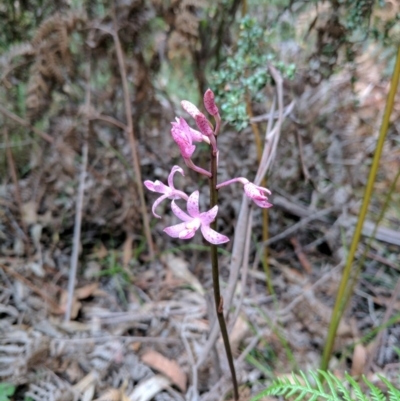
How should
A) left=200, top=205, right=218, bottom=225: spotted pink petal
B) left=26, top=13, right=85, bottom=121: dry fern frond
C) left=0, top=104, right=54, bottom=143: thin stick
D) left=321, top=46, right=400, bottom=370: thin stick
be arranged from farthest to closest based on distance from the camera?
left=0, top=104, right=54, bottom=143: thin stick → left=26, top=13, right=85, bottom=121: dry fern frond → left=321, top=46, right=400, bottom=370: thin stick → left=200, top=205, right=218, bottom=225: spotted pink petal

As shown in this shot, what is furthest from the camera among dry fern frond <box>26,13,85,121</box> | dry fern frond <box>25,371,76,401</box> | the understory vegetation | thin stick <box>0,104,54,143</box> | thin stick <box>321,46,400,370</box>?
thin stick <box>0,104,54,143</box>

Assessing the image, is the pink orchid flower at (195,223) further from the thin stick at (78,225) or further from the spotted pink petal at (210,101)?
the thin stick at (78,225)

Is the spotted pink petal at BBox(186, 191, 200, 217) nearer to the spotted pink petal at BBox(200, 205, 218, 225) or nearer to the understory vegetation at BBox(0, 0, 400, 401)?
the spotted pink petal at BBox(200, 205, 218, 225)

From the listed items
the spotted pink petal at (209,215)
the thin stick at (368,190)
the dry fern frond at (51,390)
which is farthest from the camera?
the dry fern frond at (51,390)

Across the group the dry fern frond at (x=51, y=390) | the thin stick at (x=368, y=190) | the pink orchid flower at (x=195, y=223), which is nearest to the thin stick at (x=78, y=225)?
the dry fern frond at (x=51, y=390)

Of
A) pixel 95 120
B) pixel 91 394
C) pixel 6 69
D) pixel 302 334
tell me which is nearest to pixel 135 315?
pixel 91 394

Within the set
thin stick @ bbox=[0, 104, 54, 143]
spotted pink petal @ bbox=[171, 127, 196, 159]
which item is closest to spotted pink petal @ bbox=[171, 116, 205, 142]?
spotted pink petal @ bbox=[171, 127, 196, 159]

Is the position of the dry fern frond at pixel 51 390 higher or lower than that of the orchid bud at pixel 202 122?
lower

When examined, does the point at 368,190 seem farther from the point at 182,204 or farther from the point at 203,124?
the point at 182,204
